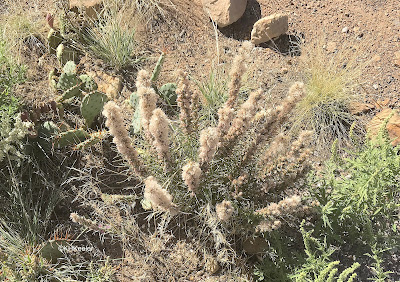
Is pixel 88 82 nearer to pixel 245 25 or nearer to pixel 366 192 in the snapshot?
pixel 245 25

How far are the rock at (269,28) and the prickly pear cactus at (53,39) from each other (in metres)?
1.62

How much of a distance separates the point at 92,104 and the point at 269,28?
1677mm

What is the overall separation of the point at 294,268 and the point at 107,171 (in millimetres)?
1451

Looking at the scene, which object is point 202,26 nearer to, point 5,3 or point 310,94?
point 310,94

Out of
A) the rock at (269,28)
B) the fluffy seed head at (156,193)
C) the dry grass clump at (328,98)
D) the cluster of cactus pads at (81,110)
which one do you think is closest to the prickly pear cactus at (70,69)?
the cluster of cactus pads at (81,110)

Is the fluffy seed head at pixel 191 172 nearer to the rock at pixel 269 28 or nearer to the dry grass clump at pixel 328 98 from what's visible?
the dry grass clump at pixel 328 98

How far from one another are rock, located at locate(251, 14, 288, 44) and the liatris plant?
1411 mm

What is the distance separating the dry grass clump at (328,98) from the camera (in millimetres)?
3318

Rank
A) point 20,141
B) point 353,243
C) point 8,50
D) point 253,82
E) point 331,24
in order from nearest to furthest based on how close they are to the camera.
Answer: point 353,243
point 20,141
point 8,50
point 253,82
point 331,24

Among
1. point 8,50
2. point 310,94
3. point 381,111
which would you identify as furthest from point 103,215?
point 381,111

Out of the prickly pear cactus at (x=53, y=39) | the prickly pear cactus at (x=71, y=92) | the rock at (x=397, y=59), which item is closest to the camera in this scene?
the prickly pear cactus at (x=71, y=92)

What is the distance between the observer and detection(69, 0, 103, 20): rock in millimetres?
3672

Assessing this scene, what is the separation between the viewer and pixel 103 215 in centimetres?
279

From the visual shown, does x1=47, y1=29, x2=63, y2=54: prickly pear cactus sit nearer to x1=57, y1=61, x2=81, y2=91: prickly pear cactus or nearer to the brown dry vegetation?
the brown dry vegetation
